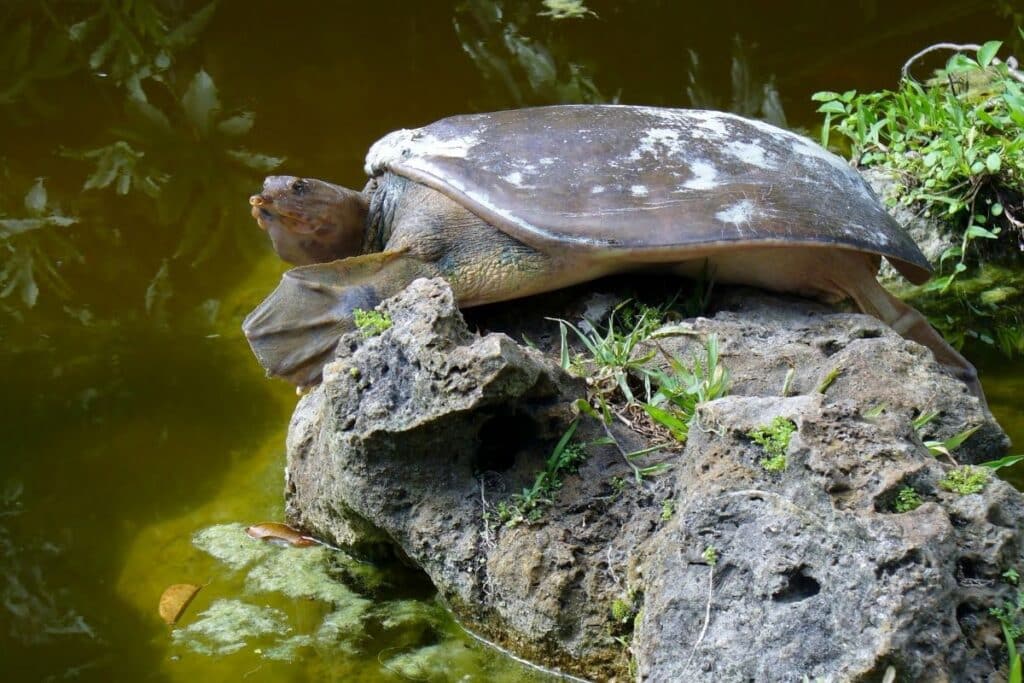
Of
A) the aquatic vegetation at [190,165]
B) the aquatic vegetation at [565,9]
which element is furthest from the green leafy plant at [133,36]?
the aquatic vegetation at [565,9]

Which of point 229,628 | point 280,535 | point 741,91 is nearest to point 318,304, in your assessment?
point 280,535

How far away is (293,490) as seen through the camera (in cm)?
320

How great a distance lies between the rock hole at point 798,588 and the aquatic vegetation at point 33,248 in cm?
346

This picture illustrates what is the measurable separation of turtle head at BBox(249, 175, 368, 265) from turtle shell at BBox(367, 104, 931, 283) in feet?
0.62

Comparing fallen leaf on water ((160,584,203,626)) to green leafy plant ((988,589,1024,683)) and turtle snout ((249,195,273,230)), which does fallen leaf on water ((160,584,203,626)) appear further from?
green leafy plant ((988,589,1024,683))

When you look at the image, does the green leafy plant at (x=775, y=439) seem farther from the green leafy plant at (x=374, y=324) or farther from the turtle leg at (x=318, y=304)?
the turtle leg at (x=318, y=304)

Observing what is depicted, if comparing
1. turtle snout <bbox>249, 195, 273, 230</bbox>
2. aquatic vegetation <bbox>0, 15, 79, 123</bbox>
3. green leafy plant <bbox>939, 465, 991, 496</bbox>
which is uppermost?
aquatic vegetation <bbox>0, 15, 79, 123</bbox>

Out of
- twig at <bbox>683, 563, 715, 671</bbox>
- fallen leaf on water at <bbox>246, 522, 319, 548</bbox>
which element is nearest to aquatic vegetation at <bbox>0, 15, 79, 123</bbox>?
fallen leaf on water at <bbox>246, 522, 319, 548</bbox>

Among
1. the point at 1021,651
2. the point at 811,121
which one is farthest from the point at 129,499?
the point at 811,121

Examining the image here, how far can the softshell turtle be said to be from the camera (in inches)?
119

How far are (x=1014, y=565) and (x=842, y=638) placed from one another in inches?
15.0

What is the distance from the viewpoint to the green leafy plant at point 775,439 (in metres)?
2.10

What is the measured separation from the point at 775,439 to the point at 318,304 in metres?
1.45

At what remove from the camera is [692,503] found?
2094 mm
